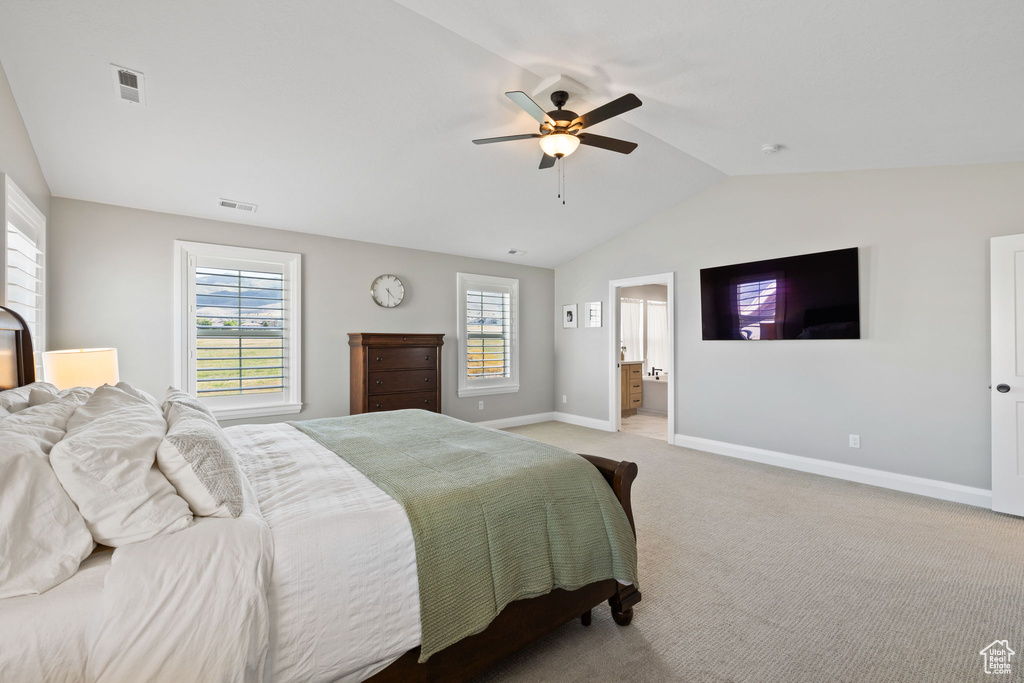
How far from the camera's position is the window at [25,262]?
97.3 inches

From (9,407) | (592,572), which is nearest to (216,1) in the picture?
(9,407)

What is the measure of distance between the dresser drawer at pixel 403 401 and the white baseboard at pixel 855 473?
2.98m

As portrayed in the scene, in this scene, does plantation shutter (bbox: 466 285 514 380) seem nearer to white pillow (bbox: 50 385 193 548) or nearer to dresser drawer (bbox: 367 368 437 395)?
dresser drawer (bbox: 367 368 437 395)

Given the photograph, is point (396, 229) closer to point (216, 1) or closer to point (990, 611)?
point (216, 1)

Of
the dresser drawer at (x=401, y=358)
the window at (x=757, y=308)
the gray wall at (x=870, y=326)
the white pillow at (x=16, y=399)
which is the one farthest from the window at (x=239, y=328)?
the window at (x=757, y=308)

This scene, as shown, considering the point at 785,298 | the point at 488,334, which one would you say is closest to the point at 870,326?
the point at 785,298

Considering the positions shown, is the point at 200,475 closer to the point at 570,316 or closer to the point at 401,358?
the point at 401,358

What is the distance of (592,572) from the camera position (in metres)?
1.90

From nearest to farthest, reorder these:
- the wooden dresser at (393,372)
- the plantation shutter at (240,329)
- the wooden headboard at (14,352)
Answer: the wooden headboard at (14,352) → the plantation shutter at (240,329) → the wooden dresser at (393,372)

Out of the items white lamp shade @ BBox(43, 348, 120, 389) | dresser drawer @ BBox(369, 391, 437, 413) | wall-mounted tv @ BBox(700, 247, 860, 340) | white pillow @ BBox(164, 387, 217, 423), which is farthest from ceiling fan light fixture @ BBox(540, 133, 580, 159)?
white lamp shade @ BBox(43, 348, 120, 389)

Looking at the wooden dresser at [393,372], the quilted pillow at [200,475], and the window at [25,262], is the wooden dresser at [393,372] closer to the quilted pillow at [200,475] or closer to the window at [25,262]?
the window at [25,262]

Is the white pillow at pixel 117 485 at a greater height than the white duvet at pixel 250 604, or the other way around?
the white pillow at pixel 117 485

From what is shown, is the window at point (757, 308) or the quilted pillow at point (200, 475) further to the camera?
the window at point (757, 308)

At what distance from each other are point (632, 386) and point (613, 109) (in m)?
5.82
